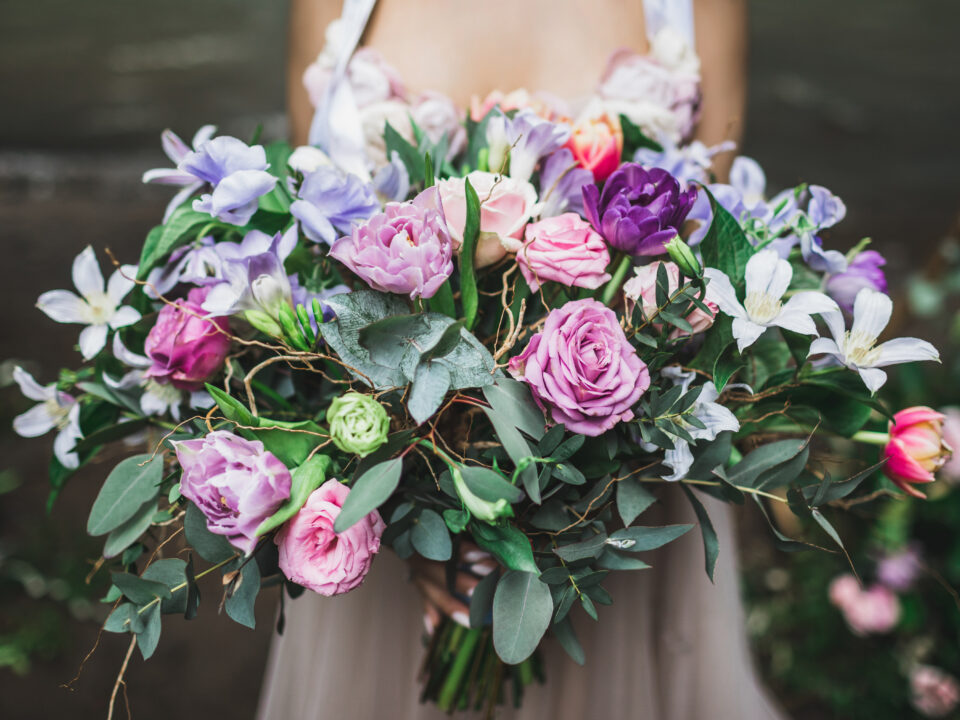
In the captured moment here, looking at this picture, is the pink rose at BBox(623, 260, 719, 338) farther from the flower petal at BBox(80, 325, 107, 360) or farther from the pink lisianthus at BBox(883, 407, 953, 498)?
the flower petal at BBox(80, 325, 107, 360)

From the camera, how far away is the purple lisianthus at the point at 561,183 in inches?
23.6

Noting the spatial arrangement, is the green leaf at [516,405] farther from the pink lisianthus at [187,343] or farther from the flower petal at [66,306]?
the flower petal at [66,306]

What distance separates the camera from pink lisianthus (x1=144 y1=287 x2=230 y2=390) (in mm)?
567

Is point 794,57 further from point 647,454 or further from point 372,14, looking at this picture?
point 647,454

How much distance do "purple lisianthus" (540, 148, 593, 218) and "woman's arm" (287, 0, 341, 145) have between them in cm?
49

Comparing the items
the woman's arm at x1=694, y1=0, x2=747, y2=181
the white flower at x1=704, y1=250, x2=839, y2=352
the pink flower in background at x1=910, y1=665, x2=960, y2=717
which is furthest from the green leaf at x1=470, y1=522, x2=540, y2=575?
the pink flower in background at x1=910, y1=665, x2=960, y2=717

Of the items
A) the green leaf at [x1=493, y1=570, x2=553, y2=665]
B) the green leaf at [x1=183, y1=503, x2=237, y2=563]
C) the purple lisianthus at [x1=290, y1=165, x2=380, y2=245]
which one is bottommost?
the green leaf at [x1=183, y1=503, x2=237, y2=563]

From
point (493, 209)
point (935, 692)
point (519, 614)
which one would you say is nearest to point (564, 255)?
point (493, 209)

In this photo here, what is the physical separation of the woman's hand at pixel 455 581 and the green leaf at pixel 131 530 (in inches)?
12.1

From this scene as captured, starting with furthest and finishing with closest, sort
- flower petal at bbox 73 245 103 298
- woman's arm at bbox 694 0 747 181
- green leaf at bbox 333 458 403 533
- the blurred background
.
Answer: the blurred background, woman's arm at bbox 694 0 747 181, flower petal at bbox 73 245 103 298, green leaf at bbox 333 458 403 533

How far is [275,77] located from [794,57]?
3848 mm

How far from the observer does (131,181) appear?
4.96m

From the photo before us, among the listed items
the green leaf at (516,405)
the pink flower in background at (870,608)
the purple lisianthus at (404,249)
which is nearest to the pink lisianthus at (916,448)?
the green leaf at (516,405)

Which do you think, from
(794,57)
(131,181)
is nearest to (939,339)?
(794,57)
